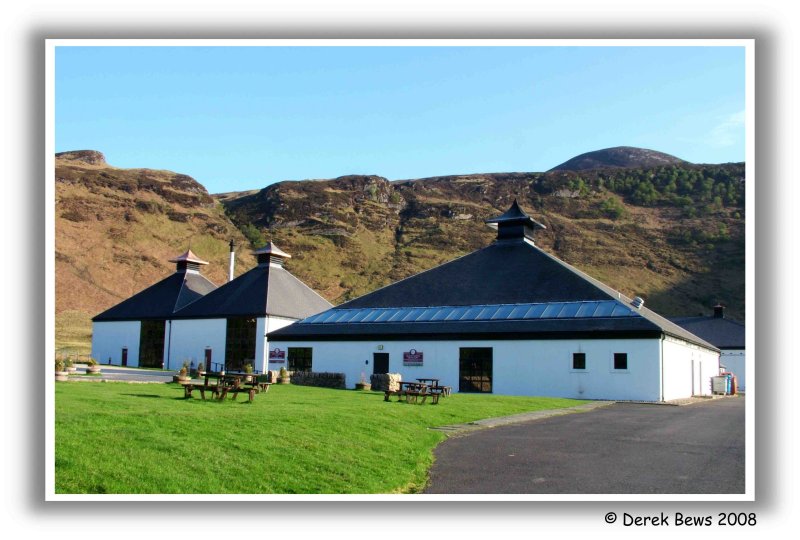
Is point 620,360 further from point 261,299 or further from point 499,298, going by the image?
point 261,299

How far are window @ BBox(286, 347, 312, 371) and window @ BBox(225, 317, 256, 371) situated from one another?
4.64 m

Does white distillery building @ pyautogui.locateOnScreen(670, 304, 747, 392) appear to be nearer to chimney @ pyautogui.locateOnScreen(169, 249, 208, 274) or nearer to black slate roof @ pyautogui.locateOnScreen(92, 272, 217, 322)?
black slate roof @ pyautogui.locateOnScreen(92, 272, 217, 322)

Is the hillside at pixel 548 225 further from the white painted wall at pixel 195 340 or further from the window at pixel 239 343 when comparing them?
the window at pixel 239 343

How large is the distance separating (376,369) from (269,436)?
2486 centimetres

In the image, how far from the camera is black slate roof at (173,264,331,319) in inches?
1797

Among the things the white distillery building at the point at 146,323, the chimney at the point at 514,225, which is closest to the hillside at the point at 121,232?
the white distillery building at the point at 146,323

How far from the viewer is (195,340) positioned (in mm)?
48375

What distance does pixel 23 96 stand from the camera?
28.7 ft

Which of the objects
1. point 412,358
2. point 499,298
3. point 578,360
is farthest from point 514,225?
point 578,360

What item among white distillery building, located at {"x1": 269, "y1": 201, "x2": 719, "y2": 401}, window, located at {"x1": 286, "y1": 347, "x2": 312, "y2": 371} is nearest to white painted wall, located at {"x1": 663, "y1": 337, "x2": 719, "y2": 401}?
white distillery building, located at {"x1": 269, "y1": 201, "x2": 719, "y2": 401}

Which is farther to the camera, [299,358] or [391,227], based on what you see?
[391,227]

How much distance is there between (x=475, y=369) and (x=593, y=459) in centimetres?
2211

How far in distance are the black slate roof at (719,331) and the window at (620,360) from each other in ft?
117

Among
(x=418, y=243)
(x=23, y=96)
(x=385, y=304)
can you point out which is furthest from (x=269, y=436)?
(x=418, y=243)
